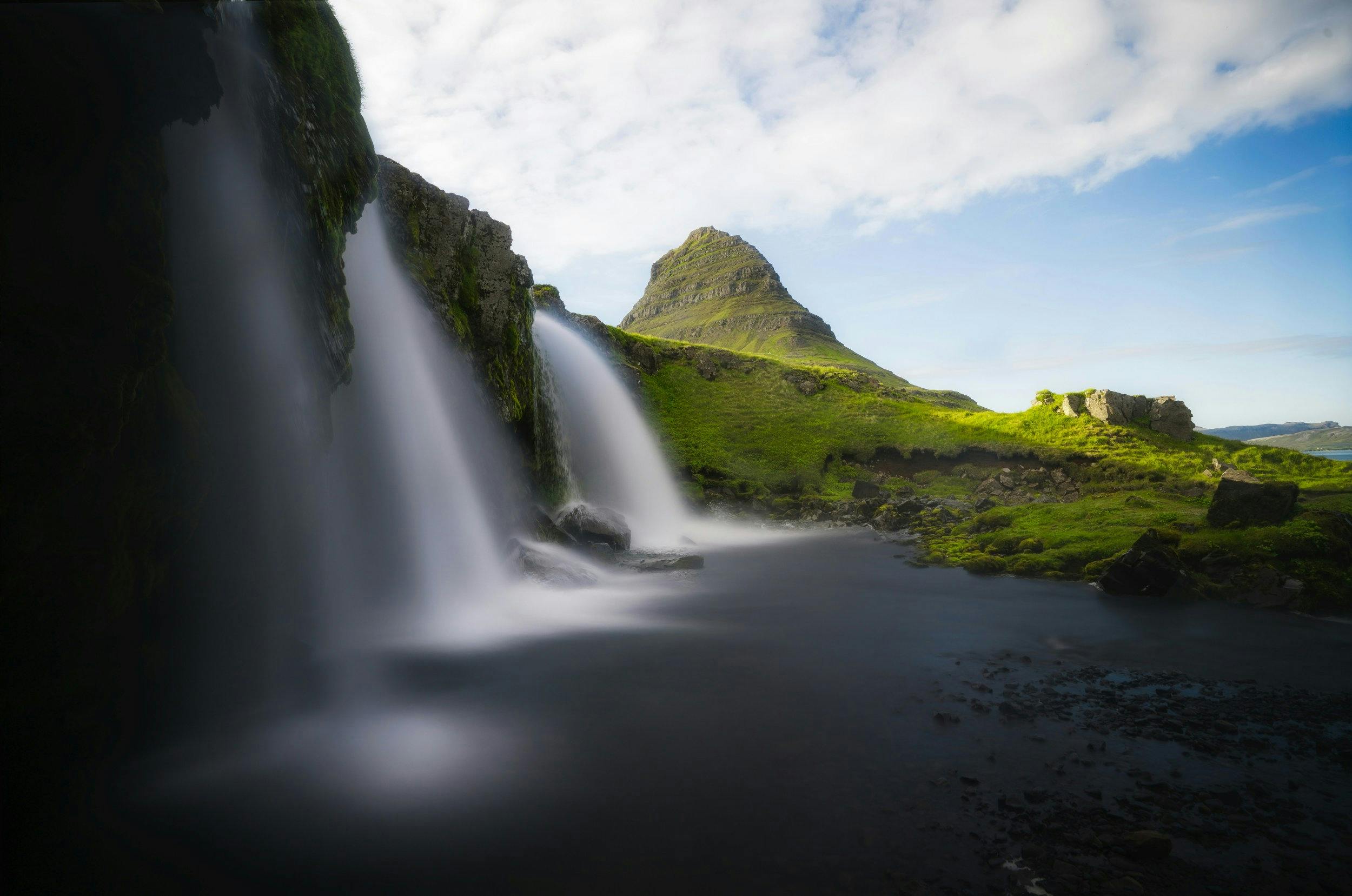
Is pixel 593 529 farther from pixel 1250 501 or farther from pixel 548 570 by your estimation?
pixel 1250 501

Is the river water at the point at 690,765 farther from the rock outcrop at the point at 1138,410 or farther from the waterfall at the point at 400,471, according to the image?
the rock outcrop at the point at 1138,410

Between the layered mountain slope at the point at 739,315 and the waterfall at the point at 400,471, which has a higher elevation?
the layered mountain slope at the point at 739,315

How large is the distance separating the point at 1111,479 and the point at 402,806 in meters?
45.0

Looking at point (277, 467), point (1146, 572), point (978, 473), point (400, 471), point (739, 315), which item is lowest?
point (1146, 572)

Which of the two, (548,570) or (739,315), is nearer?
(548,570)

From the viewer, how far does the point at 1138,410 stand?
46188mm

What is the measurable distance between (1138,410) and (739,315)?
417ft

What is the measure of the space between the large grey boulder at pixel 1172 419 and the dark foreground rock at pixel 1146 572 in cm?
3210

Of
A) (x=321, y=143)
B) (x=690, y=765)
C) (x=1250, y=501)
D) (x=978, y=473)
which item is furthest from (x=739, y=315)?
(x=690, y=765)

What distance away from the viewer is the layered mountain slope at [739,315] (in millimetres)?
151375

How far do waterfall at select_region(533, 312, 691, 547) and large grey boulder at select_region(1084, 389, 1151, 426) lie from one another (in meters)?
32.7

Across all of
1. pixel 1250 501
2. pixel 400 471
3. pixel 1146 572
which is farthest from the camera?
pixel 400 471

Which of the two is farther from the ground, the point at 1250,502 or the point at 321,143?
the point at 321,143

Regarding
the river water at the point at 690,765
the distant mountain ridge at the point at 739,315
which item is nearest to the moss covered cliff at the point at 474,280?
the river water at the point at 690,765
